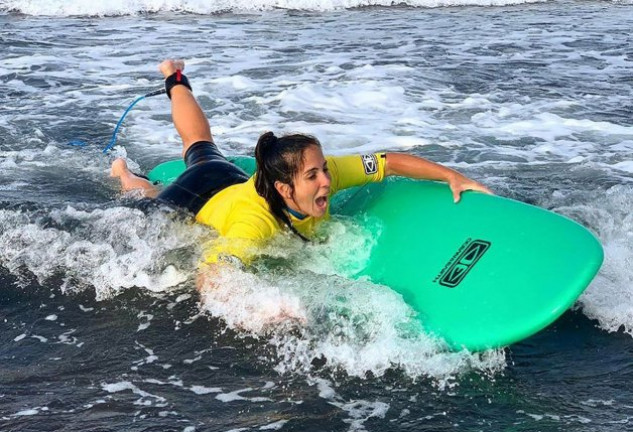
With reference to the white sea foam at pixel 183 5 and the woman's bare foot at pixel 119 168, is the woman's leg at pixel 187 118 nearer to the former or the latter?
the woman's bare foot at pixel 119 168

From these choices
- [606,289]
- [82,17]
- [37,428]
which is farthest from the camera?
[82,17]

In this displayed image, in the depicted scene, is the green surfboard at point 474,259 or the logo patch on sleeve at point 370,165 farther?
the logo patch on sleeve at point 370,165

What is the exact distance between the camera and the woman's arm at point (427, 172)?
436cm

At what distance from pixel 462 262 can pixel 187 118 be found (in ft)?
Answer: 7.74

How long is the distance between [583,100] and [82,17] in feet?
33.5

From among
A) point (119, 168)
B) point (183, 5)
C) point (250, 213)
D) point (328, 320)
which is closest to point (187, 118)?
point (119, 168)

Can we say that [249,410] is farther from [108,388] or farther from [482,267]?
[482,267]

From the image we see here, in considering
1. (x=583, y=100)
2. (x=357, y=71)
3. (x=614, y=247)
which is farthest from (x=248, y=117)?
(x=614, y=247)

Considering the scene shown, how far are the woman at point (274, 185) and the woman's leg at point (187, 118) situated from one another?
0.22m

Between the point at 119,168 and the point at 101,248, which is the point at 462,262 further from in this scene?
the point at 119,168

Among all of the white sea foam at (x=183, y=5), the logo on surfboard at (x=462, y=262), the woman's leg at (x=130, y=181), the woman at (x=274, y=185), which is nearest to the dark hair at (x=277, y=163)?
the woman at (x=274, y=185)

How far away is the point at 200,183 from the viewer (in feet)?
15.3

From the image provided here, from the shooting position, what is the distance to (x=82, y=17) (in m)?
15.4

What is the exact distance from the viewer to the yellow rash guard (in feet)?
12.7
